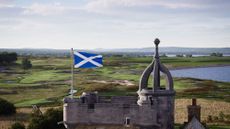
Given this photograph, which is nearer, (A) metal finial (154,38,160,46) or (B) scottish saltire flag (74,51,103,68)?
(A) metal finial (154,38,160,46)

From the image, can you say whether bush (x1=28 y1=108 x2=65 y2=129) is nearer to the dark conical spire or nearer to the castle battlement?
the castle battlement

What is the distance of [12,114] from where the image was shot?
56000mm

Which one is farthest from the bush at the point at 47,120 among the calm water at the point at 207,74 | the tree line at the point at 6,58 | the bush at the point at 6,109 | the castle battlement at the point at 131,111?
the tree line at the point at 6,58

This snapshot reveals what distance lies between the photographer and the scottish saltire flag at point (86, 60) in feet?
78.6

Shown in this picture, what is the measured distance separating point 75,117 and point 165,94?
17.2ft

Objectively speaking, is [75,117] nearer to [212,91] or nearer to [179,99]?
[179,99]

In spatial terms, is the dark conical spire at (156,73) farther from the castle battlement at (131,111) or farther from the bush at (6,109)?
the bush at (6,109)

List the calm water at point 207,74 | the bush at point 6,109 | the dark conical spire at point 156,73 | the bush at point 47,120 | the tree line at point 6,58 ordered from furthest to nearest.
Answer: the tree line at point 6,58 < the calm water at point 207,74 < the bush at point 6,109 < the bush at point 47,120 < the dark conical spire at point 156,73

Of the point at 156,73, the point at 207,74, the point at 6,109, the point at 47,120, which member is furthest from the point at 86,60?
the point at 207,74

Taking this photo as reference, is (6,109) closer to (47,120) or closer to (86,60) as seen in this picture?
(47,120)

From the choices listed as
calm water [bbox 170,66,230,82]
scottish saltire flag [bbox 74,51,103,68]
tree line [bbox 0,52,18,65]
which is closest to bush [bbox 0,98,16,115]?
scottish saltire flag [bbox 74,51,103,68]

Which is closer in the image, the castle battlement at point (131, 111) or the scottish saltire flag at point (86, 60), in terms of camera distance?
the castle battlement at point (131, 111)

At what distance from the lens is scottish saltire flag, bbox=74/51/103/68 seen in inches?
943

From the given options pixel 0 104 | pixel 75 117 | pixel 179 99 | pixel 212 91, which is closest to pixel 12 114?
pixel 0 104
